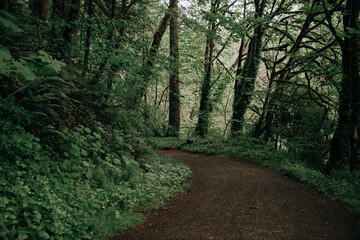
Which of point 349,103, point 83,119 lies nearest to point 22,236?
point 83,119

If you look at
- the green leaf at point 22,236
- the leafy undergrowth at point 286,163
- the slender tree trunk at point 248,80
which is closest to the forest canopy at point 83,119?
the green leaf at point 22,236

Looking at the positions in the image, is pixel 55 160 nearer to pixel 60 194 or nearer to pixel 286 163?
pixel 60 194

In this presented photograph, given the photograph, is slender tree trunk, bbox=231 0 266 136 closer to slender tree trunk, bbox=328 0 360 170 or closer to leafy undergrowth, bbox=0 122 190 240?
slender tree trunk, bbox=328 0 360 170

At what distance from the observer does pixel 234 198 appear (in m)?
5.54

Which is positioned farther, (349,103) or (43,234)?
(349,103)

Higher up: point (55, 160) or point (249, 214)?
point (55, 160)

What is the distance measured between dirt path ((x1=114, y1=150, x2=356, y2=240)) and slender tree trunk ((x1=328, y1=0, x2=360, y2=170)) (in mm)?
2048

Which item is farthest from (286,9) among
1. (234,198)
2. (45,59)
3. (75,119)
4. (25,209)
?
(25,209)

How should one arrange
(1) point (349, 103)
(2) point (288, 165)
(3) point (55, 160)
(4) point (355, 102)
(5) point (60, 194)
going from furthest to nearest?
(2) point (288, 165) → (1) point (349, 103) → (4) point (355, 102) → (3) point (55, 160) → (5) point (60, 194)

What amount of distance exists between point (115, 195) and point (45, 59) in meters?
2.78

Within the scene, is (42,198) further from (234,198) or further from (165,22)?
(165,22)

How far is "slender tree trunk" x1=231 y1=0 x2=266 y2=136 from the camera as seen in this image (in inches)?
532

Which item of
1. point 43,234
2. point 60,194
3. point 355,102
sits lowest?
point 43,234

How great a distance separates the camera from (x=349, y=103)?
7328mm
